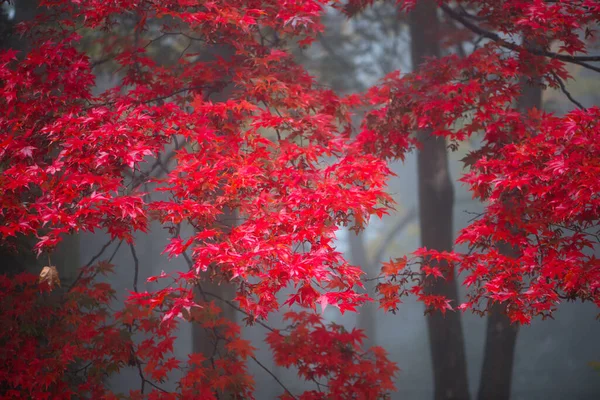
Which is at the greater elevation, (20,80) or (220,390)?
(20,80)

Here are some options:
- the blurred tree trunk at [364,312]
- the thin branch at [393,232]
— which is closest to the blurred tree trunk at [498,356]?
the blurred tree trunk at [364,312]

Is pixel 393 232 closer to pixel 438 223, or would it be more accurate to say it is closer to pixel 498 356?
pixel 438 223

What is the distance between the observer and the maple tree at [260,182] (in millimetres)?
2924

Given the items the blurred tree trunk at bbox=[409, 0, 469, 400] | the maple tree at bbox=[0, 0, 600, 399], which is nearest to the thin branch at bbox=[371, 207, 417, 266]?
the blurred tree trunk at bbox=[409, 0, 469, 400]

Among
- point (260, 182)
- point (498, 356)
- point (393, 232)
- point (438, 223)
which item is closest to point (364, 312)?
point (393, 232)

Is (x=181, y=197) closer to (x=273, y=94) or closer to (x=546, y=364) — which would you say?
(x=273, y=94)

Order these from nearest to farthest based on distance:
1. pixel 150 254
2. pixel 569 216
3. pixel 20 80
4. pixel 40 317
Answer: pixel 569 216 → pixel 20 80 → pixel 40 317 → pixel 150 254

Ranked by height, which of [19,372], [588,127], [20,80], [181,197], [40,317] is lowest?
[19,372]

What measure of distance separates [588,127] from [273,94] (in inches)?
83.0

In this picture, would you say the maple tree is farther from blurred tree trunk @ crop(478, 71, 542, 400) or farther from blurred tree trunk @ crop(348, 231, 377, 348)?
blurred tree trunk @ crop(348, 231, 377, 348)

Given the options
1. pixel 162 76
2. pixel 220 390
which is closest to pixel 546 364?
pixel 220 390

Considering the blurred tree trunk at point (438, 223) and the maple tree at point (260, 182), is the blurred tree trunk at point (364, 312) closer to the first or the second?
the blurred tree trunk at point (438, 223)

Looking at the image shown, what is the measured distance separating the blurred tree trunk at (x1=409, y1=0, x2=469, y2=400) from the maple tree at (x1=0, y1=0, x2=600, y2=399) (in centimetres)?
178

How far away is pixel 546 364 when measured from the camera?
44.8 feet
